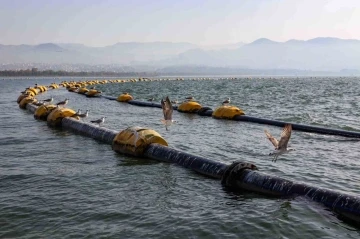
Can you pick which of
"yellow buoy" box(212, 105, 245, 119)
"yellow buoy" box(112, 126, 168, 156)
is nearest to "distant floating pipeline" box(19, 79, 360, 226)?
"yellow buoy" box(112, 126, 168, 156)

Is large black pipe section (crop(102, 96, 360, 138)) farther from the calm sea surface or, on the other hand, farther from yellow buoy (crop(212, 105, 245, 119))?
the calm sea surface

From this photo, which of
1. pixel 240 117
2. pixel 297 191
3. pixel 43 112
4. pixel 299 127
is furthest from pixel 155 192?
pixel 43 112

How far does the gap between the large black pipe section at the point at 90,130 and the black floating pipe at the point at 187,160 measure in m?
3.80

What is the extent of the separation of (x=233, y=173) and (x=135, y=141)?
205 inches

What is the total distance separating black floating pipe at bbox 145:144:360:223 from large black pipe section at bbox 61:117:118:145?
4680 mm

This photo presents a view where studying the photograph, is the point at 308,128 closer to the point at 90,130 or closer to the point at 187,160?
the point at 187,160

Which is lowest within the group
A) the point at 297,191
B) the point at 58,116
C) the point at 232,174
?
the point at 297,191

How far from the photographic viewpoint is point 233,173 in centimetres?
1155

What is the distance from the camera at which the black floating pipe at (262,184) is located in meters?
9.27

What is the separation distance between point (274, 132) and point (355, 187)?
1062cm

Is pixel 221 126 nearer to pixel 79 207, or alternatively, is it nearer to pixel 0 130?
pixel 0 130

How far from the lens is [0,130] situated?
2341 centimetres

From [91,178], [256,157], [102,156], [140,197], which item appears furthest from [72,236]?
[256,157]

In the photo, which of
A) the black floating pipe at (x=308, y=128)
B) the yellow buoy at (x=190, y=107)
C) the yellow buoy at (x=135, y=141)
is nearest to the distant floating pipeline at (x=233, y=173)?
the yellow buoy at (x=135, y=141)
